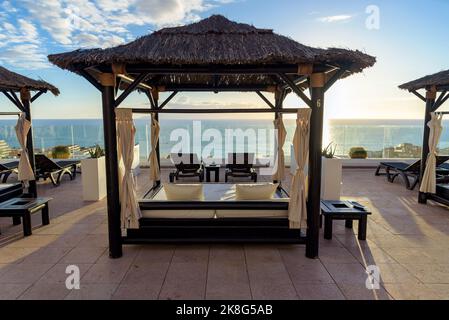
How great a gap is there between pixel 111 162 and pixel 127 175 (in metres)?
0.30

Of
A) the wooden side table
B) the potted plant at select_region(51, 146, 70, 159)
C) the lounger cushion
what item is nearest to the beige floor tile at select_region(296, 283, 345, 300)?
the lounger cushion

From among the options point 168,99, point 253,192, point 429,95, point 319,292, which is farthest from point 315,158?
point 429,95

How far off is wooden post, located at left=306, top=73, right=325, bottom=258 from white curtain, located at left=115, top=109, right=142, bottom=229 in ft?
8.02

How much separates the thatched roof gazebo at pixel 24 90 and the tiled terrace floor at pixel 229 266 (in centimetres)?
226

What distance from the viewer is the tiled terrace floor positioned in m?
3.03

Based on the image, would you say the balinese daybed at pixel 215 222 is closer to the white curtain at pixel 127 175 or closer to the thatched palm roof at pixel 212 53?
the white curtain at pixel 127 175

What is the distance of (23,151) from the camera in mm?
6168

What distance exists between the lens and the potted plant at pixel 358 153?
1109 cm

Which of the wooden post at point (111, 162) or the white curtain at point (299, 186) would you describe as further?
the white curtain at point (299, 186)

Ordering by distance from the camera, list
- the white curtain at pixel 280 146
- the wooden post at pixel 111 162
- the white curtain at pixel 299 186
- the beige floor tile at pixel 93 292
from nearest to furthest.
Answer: the beige floor tile at pixel 93 292, the wooden post at pixel 111 162, the white curtain at pixel 299 186, the white curtain at pixel 280 146

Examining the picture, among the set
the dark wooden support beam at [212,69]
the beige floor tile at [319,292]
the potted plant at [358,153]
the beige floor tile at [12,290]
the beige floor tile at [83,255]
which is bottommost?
the beige floor tile at [12,290]

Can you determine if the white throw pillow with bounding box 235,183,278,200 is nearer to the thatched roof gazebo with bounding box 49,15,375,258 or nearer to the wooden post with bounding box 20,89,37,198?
the thatched roof gazebo with bounding box 49,15,375,258

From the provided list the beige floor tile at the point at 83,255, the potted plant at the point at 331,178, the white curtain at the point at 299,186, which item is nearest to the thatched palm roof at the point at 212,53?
the white curtain at the point at 299,186

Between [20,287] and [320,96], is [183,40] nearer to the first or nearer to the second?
[320,96]
